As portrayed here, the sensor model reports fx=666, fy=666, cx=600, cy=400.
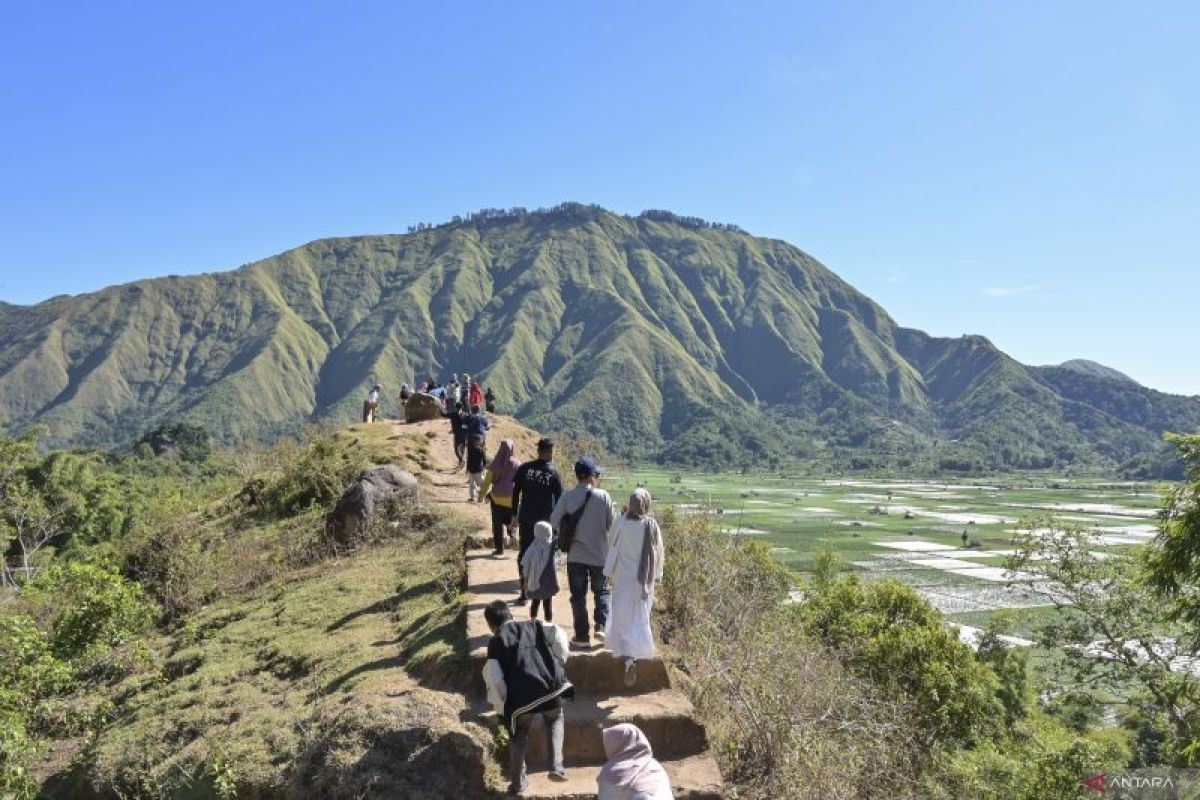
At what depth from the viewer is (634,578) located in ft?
23.2

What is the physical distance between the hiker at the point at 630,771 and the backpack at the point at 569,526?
3.35 meters

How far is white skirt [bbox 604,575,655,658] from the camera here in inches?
279

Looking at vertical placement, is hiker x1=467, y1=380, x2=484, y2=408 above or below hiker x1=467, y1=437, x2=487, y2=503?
above

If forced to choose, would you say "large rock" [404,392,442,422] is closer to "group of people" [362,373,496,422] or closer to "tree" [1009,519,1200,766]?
"group of people" [362,373,496,422]

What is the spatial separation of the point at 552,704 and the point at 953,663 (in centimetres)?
2253

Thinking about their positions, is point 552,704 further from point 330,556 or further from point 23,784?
point 330,556

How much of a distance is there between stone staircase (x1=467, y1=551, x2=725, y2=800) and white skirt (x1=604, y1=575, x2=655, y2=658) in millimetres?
329

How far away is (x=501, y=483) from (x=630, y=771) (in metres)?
6.49

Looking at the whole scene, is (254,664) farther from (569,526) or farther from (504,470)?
(569,526)

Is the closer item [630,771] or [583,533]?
[630,771]

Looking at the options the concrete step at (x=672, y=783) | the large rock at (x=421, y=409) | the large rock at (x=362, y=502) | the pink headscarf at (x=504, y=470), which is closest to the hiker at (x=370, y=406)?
the large rock at (x=421, y=409)

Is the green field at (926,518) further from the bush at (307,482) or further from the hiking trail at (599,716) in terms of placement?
the hiking trail at (599,716)

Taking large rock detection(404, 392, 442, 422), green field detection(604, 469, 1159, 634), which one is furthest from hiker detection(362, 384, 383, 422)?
green field detection(604, 469, 1159, 634)

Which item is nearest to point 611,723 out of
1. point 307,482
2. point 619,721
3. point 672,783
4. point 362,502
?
point 619,721
